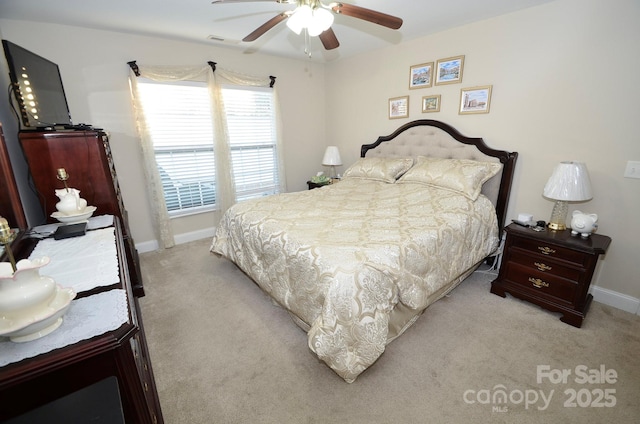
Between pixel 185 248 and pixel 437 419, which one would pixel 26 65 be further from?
pixel 437 419

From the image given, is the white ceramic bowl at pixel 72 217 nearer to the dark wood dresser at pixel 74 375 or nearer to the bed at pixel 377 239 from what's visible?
the bed at pixel 377 239

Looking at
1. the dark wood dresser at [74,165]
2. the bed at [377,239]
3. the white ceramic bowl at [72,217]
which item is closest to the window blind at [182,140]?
the dark wood dresser at [74,165]

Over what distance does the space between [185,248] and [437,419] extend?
3275 millimetres

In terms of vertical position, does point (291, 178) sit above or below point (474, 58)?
below

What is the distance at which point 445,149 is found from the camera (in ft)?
10.5

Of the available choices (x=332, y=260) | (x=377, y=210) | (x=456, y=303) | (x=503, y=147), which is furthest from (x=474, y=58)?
(x=332, y=260)

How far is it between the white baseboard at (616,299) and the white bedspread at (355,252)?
0.87 meters

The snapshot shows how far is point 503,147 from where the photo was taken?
9.29 ft

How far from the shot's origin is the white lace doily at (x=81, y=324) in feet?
2.61

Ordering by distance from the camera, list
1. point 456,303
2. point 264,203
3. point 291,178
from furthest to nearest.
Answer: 1. point 291,178
2. point 264,203
3. point 456,303

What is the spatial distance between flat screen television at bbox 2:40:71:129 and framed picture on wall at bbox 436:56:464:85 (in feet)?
12.1

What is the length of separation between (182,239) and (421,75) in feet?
12.2

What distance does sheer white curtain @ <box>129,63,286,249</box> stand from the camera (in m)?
3.15

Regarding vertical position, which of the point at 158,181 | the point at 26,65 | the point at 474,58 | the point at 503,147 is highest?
the point at 474,58
